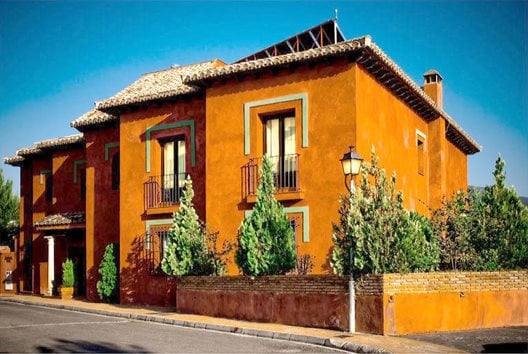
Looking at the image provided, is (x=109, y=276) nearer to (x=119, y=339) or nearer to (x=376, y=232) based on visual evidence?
(x=119, y=339)

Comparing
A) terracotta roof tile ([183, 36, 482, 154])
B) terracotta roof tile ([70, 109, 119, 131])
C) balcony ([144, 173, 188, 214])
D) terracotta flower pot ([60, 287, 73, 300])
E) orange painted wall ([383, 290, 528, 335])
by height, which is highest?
terracotta roof tile ([183, 36, 482, 154])

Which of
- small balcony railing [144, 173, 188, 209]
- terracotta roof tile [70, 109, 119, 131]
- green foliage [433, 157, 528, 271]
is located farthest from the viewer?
terracotta roof tile [70, 109, 119, 131]

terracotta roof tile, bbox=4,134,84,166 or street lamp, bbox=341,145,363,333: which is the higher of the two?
terracotta roof tile, bbox=4,134,84,166

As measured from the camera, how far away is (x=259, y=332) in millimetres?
13867

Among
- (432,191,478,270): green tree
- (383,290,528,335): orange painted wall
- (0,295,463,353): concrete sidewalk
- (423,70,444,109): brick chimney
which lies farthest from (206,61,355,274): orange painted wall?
(423,70,444,109): brick chimney

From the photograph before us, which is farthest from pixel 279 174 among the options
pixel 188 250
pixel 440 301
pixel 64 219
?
pixel 64 219

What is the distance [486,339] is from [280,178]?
7.64 meters

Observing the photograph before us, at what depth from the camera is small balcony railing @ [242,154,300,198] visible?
17953 mm

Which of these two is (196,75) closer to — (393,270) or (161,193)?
(161,193)

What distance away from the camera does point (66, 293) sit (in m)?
24.0

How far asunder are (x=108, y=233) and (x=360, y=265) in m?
12.5

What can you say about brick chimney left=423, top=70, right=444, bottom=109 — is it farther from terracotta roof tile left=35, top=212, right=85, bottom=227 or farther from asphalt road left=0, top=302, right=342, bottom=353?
asphalt road left=0, top=302, right=342, bottom=353

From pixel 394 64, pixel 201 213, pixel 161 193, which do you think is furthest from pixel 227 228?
pixel 394 64

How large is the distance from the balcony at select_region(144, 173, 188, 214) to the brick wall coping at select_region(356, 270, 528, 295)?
887 centimetres
